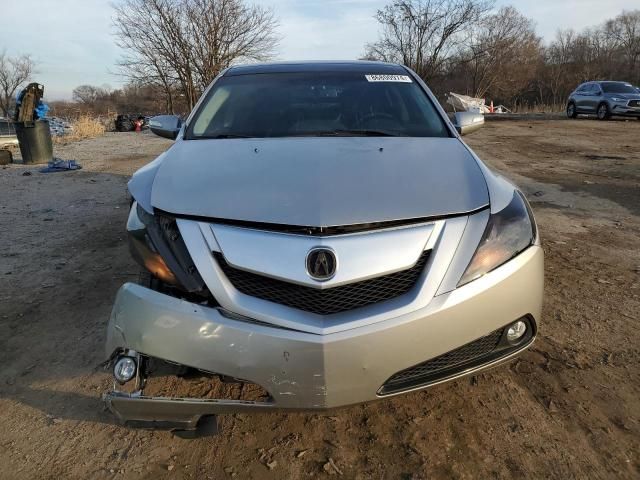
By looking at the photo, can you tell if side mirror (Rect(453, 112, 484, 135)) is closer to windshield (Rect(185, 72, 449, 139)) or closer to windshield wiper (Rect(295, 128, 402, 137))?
windshield (Rect(185, 72, 449, 139))

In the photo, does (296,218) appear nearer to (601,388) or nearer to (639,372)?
(601,388)

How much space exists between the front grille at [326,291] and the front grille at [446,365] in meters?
0.29

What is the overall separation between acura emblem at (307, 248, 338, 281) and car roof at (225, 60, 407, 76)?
2.13 m

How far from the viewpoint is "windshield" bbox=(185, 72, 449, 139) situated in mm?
2912

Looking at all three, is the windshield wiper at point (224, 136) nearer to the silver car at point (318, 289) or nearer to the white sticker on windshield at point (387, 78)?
the silver car at point (318, 289)

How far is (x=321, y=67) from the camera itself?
3.52 meters

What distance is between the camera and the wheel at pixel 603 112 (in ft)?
69.2

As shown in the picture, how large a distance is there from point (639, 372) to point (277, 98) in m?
2.53

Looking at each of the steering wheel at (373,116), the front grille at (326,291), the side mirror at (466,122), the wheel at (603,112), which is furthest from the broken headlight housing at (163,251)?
the wheel at (603,112)

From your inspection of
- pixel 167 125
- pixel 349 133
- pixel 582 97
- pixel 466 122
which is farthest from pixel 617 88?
pixel 167 125

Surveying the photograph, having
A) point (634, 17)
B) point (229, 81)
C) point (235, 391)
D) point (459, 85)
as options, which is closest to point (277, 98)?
point (229, 81)

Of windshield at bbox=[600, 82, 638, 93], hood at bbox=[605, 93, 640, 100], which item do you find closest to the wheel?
hood at bbox=[605, 93, 640, 100]

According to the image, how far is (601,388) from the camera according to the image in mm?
2365

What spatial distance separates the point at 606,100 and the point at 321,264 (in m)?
23.4
